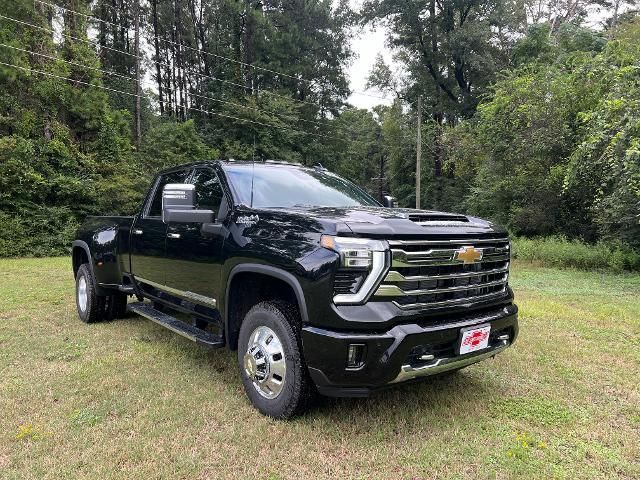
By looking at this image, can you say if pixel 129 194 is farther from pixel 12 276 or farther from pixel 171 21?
pixel 171 21

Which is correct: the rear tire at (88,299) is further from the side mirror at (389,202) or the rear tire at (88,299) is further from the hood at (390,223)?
the side mirror at (389,202)

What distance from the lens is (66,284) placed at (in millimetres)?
9164

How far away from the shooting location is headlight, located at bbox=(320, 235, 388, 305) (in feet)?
9.16

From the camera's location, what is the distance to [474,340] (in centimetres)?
316

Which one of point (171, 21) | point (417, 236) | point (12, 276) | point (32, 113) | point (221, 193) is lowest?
point (12, 276)

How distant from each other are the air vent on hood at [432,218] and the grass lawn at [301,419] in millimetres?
1345

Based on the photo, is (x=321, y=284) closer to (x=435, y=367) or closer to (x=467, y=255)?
(x=435, y=367)

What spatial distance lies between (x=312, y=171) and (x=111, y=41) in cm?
2989

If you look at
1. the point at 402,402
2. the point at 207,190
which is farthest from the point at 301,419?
the point at 207,190

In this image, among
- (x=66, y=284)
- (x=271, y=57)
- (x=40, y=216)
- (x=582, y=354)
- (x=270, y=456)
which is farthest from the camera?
(x=271, y=57)

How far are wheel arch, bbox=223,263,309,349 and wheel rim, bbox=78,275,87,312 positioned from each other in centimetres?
323

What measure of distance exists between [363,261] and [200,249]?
5.42 feet

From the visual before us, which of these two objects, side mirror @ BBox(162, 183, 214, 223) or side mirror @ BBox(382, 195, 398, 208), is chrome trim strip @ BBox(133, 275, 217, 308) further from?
side mirror @ BBox(382, 195, 398, 208)

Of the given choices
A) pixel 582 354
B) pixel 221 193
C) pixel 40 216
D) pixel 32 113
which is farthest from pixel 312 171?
pixel 32 113
